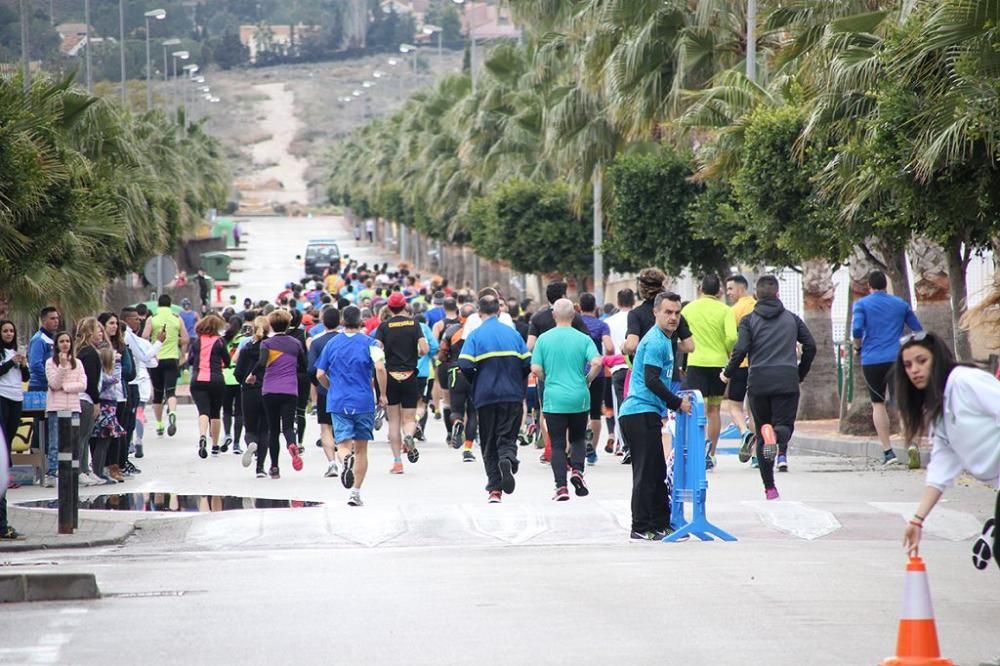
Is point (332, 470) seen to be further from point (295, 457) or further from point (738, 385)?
point (738, 385)

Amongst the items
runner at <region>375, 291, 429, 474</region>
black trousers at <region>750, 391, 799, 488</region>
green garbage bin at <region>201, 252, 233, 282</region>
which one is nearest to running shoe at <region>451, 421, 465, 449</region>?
runner at <region>375, 291, 429, 474</region>

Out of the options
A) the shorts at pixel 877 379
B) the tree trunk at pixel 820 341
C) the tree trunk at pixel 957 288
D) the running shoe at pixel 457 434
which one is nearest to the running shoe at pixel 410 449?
the running shoe at pixel 457 434

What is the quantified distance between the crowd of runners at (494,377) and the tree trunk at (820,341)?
3796 millimetres

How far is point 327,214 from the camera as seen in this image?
176 metres

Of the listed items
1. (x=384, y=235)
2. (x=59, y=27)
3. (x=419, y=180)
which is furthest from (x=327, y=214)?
(x=59, y=27)

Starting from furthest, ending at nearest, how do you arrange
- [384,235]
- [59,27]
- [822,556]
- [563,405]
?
[384,235] → [59,27] → [563,405] → [822,556]

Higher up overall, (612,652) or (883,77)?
(883,77)

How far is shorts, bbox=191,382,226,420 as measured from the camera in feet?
70.2

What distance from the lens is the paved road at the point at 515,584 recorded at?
834 cm

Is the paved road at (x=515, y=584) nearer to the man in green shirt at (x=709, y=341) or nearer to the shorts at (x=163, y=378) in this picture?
the man in green shirt at (x=709, y=341)

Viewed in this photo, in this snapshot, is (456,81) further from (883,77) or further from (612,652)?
(612,652)

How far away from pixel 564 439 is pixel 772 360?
6.73 ft

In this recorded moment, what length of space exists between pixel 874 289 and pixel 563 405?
4.81 metres

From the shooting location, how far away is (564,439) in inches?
566
